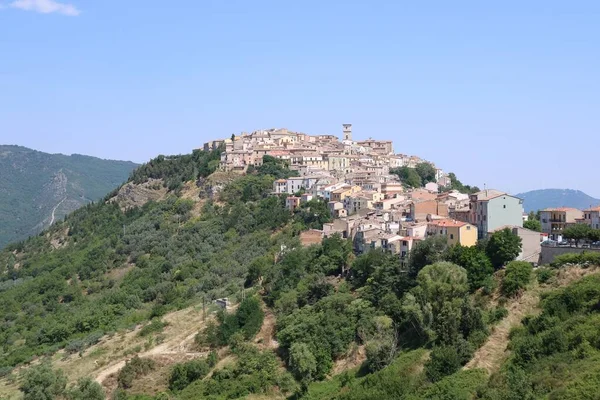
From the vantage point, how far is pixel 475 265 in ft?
122

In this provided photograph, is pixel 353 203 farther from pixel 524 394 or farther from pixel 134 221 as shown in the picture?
pixel 524 394

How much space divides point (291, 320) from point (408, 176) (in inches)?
1391

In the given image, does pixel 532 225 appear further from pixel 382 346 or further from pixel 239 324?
pixel 239 324

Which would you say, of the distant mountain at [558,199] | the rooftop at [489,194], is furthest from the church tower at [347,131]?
the distant mountain at [558,199]

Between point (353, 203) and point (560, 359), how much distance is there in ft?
103

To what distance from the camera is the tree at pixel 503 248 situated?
38000 mm

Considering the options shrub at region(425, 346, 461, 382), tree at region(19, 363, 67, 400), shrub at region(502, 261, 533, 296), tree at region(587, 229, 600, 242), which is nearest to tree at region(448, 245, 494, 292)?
shrub at region(502, 261, 533, 296)

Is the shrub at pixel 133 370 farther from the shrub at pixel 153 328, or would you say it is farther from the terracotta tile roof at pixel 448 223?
the terracotta tile roof at pixel 448 223

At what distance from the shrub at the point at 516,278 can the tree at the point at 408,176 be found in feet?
118

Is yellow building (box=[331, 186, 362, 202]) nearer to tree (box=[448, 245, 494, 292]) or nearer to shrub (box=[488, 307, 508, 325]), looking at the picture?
tree (box=[448, 245, 494, 292])

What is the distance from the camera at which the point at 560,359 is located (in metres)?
28.5

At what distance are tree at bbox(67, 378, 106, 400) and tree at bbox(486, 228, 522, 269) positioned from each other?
65.1 ft

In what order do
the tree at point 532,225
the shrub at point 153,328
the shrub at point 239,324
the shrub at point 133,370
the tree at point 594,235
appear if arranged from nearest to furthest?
the tree at point 594,235 → the shrub at point 133,370 → the shrub at point 239,324 → the tree at point 532,225 → the shrub at point 153,328

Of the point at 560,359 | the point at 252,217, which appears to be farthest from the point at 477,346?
the point at 252,217
